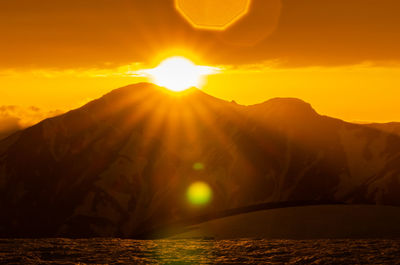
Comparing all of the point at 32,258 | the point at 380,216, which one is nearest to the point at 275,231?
the point at 380,216

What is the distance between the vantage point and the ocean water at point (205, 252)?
3819 centimetres

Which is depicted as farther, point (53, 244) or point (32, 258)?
point (53, 244)

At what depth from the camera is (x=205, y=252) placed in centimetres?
4284

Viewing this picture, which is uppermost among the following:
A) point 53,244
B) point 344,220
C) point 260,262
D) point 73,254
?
point 344,220

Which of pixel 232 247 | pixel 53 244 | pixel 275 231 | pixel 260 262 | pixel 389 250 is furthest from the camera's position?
pixel 275 231

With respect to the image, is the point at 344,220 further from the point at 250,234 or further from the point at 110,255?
the point at 110,255

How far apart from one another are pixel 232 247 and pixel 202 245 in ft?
11.4

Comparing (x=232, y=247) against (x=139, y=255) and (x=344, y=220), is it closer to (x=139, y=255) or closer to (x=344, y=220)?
(x=139, y=255)

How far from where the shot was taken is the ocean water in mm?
38188

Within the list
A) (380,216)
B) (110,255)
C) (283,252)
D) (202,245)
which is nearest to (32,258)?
(110,255)

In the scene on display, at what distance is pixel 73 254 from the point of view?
42.7 m

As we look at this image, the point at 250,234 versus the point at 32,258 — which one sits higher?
the point at 250,234

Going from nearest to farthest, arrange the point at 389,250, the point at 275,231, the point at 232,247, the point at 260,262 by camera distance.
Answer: the point at 260,262 → the point at 389,250 → the point at 232,247 → the point at 275,231

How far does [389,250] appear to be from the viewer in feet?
133
